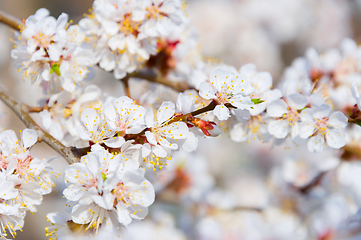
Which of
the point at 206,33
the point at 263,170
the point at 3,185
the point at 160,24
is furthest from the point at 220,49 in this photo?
the point at 3,185

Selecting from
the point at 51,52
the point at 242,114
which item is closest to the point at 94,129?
the point at 51,52

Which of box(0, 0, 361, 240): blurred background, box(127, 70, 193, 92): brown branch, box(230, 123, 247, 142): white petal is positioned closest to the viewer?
box(230, 123, 247, 142): white petal

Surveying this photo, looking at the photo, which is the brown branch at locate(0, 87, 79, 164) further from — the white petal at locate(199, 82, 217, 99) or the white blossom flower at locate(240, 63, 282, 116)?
the white blossom flower at locate(240, 63, 282, 116)

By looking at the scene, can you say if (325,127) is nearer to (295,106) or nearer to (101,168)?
(295,106)

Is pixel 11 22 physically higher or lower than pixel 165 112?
higher

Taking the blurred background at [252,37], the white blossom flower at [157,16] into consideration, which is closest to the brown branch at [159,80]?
the white blossom flower at [157,16]

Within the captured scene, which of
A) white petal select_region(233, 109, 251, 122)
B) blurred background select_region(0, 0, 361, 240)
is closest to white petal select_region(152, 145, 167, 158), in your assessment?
white petal select_region(233, 109, 251, 122)

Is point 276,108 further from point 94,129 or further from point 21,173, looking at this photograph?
point 21,173
